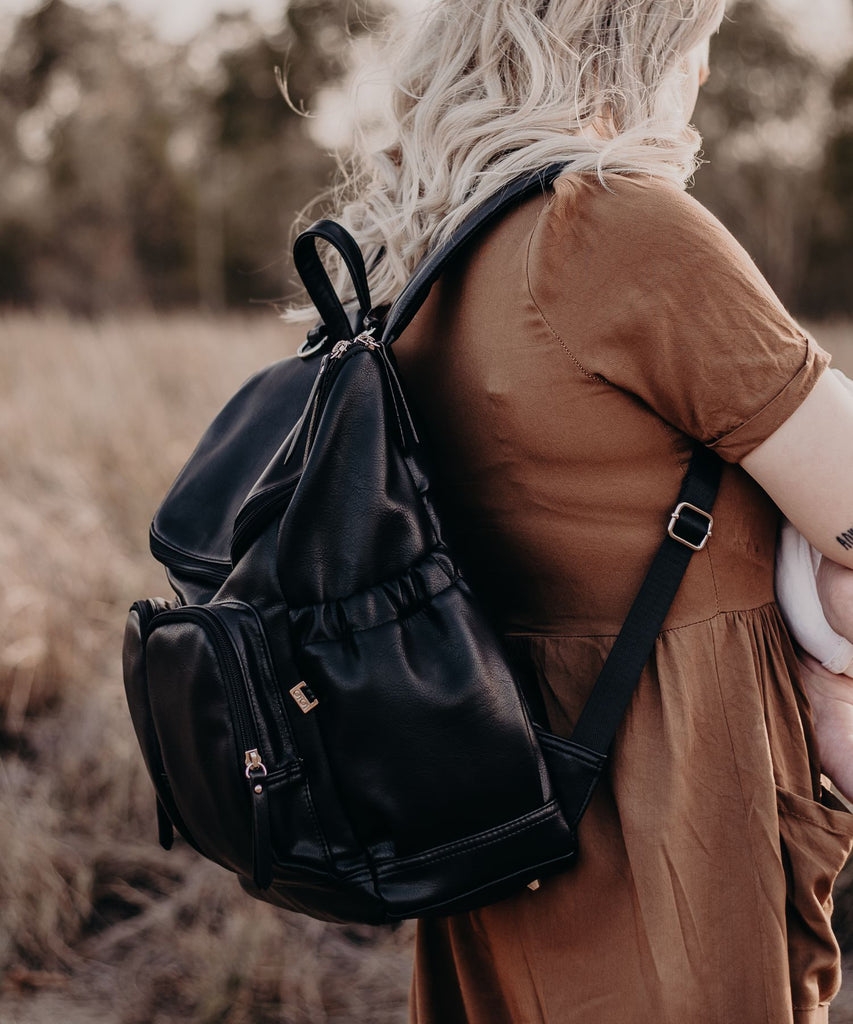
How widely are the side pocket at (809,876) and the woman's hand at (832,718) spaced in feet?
0.37

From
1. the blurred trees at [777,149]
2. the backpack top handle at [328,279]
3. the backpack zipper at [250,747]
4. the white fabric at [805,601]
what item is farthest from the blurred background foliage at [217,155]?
the backpack zipper at [250,747]

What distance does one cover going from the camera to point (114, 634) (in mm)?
3695

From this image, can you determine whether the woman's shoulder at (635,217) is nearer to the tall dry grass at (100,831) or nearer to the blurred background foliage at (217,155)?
the tall dry grass at (100,831)

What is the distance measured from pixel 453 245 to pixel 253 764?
64 centimetres

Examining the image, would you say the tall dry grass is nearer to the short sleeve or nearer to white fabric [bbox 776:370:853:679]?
white fabric [bbox 776:370:853:679]

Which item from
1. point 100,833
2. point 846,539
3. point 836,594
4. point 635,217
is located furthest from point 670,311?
point 100,833

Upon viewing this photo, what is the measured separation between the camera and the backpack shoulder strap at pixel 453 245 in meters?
1.11

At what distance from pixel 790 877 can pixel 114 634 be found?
120 inches

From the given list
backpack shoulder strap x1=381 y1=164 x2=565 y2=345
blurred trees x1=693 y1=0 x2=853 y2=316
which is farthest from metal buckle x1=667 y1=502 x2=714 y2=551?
blurred trees x1=693 y1=0 x2=853 y2=316

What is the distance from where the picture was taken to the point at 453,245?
3.65 feet

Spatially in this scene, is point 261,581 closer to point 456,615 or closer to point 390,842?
point 456,615

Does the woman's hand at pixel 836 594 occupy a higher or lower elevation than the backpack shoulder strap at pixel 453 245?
lower

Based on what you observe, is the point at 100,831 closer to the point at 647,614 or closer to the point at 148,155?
the point at 647,614

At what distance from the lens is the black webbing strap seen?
3.65 feet
